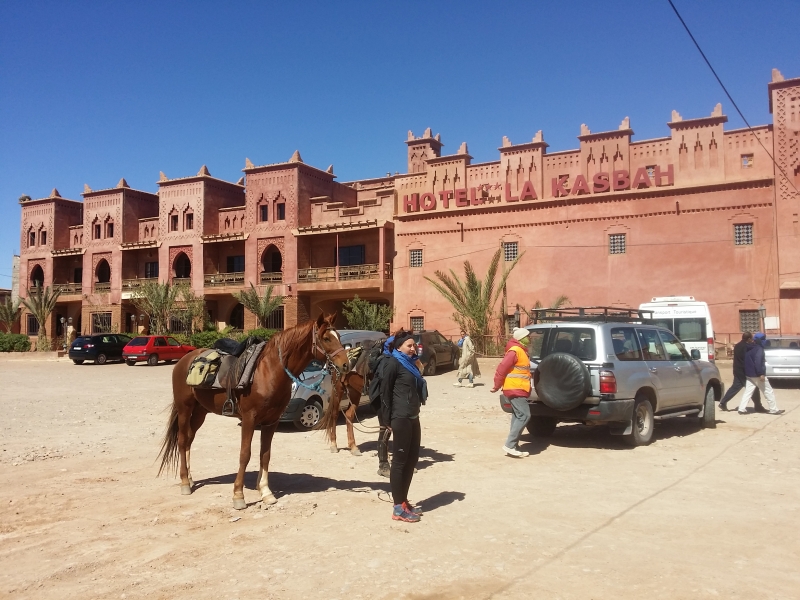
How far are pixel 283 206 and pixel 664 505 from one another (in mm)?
35920

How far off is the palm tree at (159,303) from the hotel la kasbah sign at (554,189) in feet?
52.6

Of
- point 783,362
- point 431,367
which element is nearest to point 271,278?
point 431,367

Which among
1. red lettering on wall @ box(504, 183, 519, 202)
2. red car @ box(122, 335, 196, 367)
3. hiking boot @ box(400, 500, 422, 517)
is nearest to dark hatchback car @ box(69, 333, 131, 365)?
red car @ box(122, 335, 196, 367)

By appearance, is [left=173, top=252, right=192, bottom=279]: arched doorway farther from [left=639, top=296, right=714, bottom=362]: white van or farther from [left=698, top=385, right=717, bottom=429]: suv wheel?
[left=698, top=385, right=717, bottom=429]: suv wheel

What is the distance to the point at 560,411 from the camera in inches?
384

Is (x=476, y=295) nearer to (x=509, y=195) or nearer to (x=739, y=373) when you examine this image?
(x=509, y=195)

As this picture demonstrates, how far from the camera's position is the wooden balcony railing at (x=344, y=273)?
36.4 metres

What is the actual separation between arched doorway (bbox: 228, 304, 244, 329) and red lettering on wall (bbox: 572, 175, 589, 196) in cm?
2324

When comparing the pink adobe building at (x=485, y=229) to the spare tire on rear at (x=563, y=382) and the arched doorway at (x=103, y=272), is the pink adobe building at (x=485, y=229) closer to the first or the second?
the arched doorway at (x=103, y=272)

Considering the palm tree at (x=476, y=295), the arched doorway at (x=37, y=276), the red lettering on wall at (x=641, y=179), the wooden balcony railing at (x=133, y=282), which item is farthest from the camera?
the arched doorway at (x=37, y=276)

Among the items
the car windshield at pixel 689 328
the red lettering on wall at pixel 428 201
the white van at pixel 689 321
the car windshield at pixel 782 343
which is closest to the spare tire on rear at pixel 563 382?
the white van at pixel 689 321

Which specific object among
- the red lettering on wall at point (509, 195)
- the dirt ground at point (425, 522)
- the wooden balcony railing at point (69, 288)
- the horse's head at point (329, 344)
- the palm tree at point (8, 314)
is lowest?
the dirt ground at point (425, 522)

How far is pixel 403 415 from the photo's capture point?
6312 mm

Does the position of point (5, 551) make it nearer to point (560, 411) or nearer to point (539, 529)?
point (539, 529)
